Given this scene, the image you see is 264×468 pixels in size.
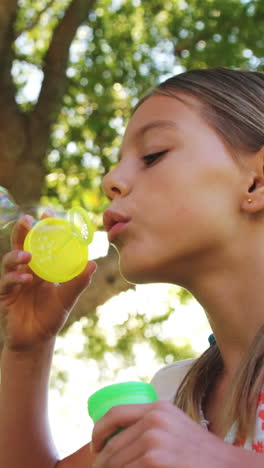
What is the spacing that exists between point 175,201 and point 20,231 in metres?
0.76

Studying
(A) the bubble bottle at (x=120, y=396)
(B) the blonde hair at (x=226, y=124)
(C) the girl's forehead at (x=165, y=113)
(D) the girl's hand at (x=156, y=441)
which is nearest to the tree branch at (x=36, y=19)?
(B) the blonde hair at (x=226, y=124)

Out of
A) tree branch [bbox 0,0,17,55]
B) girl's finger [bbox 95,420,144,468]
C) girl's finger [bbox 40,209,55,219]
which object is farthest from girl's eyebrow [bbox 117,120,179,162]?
tree branch [bbox 0,0,17,55]

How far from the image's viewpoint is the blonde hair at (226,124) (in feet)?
5.80

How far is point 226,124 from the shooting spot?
207 centimetres

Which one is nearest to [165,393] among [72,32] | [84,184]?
[72,32]

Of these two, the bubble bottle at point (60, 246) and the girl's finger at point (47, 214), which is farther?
the girl's finger at point (47, 214)

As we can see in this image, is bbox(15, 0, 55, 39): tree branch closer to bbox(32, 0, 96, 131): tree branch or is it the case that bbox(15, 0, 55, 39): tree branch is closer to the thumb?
bbox(32, 0, 96, 131): tree branch

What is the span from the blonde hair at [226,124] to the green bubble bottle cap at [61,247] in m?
0.56

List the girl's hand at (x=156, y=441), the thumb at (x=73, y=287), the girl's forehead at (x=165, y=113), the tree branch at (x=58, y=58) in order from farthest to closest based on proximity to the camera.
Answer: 1. the tree branch at (x=58, y=58)
2. the thumb at (x=73, y=287)
3. the girl's forehead at (x=165, y=113)
4. the girl's hand at (x=156, y=441)

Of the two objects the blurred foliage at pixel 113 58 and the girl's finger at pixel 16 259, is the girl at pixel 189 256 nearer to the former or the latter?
the girl's finger at pixel 16 259

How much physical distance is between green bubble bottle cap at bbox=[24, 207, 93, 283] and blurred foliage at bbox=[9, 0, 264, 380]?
14.8ft

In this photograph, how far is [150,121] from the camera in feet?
6.80

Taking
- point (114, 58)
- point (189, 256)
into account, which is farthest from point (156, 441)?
point (114, 58)

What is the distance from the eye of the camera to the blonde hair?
5.80 ft
